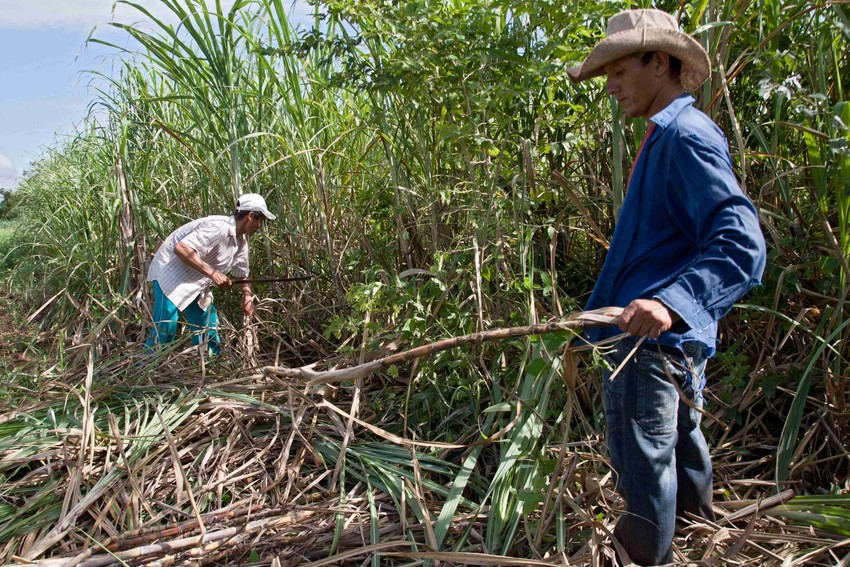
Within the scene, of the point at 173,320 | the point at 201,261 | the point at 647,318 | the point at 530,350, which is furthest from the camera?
the point at 201,261

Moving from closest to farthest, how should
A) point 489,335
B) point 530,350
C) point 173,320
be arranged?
point 489,335
point 530,350
point 173,320

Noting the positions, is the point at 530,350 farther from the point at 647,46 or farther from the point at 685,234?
the point at 647,46

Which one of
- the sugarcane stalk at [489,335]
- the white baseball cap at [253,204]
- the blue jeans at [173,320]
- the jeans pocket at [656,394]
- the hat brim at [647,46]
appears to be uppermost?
the hat brim at [647,46]

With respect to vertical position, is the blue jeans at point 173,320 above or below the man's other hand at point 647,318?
below

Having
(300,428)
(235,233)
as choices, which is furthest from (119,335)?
(300,428)

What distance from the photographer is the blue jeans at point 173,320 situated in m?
3.59

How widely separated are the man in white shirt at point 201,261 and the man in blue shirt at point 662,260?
243 cm

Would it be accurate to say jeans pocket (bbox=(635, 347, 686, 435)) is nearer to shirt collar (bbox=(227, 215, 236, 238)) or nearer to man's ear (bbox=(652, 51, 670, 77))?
man's ear (bbox=(652, 51, 670, 77))

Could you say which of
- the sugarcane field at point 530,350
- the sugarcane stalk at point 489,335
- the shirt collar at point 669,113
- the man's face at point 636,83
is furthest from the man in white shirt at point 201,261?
the shirt collar at point 669,113

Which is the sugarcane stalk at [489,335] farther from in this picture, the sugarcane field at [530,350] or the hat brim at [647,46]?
the hat brim at [647,46]

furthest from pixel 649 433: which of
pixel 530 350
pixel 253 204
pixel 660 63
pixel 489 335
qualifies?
pixel 253 204

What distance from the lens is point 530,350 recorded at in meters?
2.27

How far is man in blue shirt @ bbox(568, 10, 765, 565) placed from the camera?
1458 millimetres

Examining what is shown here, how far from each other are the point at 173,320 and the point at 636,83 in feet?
9.01
